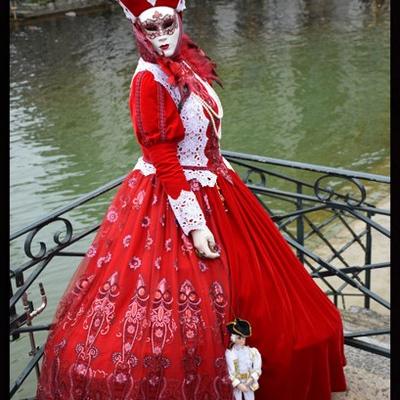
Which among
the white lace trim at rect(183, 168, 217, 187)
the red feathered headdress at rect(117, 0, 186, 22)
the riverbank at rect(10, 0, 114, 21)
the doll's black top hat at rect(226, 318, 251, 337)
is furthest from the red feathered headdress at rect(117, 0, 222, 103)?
the riverbank at rect(10, 0, 114, 21)

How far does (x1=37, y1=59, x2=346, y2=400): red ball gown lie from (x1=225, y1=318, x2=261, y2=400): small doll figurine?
0.03 m

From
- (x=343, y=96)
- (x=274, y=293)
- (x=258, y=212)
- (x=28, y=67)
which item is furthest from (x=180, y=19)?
(x=28, y=67)

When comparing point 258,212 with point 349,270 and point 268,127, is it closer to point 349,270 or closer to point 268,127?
point 349,270

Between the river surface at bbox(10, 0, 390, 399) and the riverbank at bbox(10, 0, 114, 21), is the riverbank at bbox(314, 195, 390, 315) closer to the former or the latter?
the river surface at bbox(10, 0, 390, 399)

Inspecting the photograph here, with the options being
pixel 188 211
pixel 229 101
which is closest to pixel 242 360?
pixel 188 211

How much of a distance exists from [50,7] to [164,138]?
2066 cm

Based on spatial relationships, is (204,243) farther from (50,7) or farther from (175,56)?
(50,7)

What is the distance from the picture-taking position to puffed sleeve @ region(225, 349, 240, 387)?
80.1 inches

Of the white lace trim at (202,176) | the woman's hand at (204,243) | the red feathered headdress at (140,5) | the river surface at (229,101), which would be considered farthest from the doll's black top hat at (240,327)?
the river surface at (229,101)

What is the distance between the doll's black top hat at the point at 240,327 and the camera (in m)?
2.02

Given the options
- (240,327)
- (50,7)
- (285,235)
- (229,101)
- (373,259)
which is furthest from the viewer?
(50,7)

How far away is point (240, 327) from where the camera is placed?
2.03m

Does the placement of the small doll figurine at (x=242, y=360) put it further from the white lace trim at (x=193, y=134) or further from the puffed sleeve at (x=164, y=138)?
the white lace trim at (x=193, y=134)
